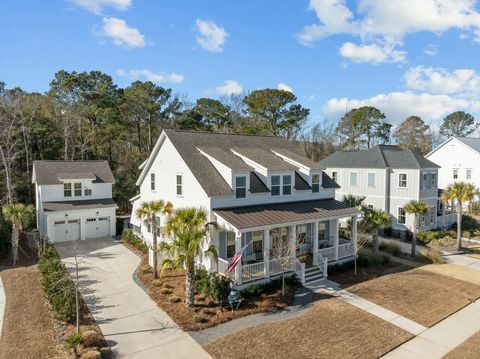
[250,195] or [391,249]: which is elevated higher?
[250,195]

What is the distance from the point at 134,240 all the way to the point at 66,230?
619 cm

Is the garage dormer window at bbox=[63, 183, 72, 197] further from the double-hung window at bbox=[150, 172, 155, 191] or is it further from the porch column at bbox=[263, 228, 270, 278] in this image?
the porch column at bbox=[263, 228, 270, 278]

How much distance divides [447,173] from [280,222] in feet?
121

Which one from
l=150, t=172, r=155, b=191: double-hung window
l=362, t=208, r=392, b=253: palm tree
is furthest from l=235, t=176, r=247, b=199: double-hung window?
l=362, t=208, r=392, b=253: palm tree

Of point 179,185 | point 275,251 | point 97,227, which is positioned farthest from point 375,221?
point 97,227

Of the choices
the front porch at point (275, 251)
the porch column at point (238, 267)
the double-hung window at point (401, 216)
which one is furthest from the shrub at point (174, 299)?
the double-hung window at point (401, 216)

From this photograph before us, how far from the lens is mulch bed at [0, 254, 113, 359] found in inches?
442

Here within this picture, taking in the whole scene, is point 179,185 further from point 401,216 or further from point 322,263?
point 401,216

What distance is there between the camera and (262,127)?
4466 cm

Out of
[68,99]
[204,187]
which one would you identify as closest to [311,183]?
[204,187]

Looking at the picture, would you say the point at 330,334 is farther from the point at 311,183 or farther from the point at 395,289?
the point at 311,183

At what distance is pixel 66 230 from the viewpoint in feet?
87.8

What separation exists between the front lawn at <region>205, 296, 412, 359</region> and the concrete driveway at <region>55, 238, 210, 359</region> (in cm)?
134

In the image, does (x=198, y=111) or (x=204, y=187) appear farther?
(x=198, y=111)
